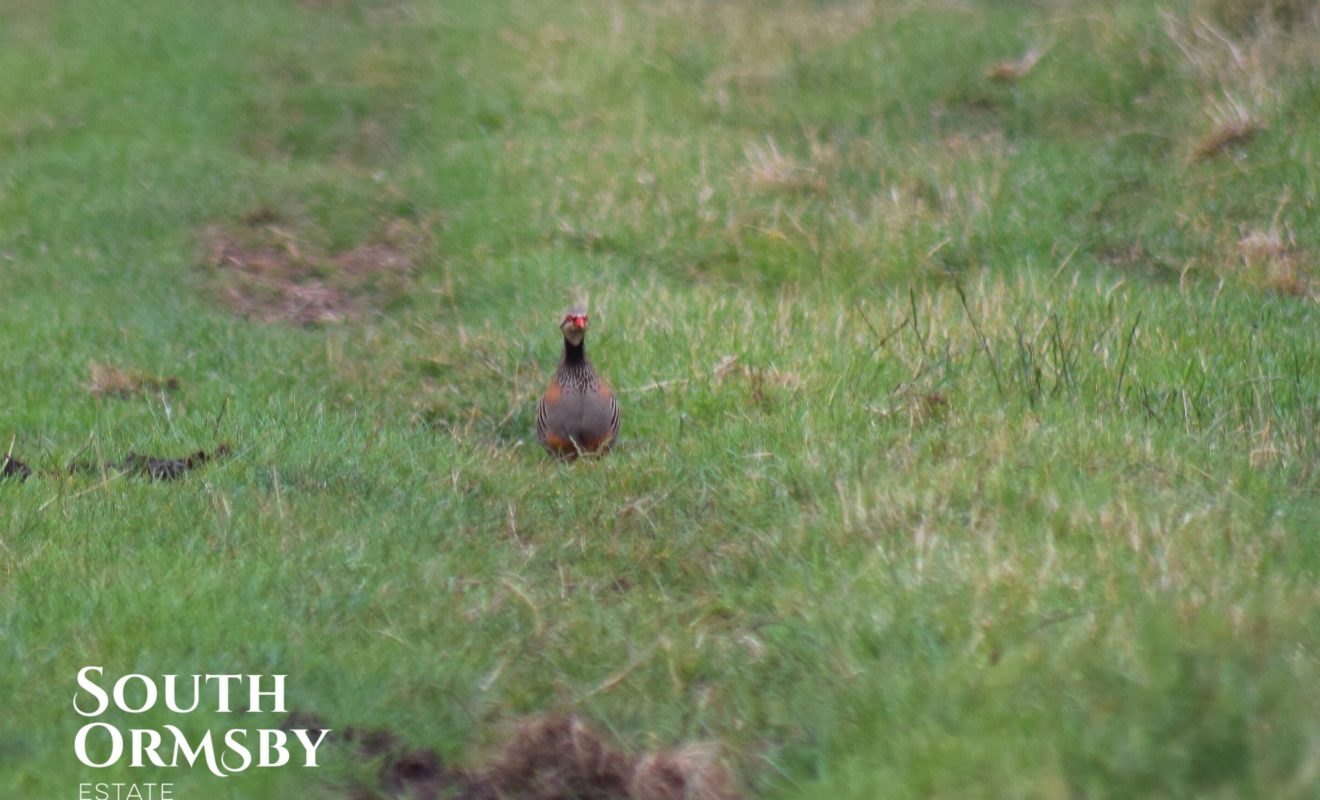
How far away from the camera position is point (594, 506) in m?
6.23

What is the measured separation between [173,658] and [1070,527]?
115 inches

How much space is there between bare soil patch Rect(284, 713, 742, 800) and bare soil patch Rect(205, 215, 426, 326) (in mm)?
5873

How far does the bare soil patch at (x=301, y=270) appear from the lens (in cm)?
1012

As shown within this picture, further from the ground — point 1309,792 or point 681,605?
point 1309,792

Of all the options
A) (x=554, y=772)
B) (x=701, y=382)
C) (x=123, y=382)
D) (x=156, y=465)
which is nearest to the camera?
(x=554, y=772)

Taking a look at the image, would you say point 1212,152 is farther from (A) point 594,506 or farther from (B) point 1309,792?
(B) point 1309,792

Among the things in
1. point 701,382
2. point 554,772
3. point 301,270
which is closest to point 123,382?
point 301,270

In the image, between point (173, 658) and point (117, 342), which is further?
point (117, 342)

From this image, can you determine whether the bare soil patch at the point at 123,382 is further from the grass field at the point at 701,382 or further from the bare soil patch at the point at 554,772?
the bare soil patch at the point at 554,772

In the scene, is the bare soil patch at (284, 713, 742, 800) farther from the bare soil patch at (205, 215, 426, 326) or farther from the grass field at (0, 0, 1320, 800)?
the bare soil patch at (205, 215, 426, 326)

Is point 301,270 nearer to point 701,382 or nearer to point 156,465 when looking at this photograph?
point 701,382

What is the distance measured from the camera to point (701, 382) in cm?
771

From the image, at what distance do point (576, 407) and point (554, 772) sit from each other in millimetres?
2904

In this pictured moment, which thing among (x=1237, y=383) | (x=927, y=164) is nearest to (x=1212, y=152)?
(x=927, y=164)
